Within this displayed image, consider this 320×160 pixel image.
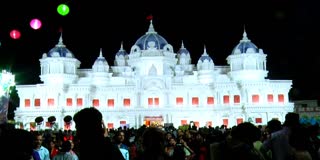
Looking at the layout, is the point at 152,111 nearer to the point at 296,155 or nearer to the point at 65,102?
the point at 65,102

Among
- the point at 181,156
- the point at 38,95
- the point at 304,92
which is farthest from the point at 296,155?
the point at 304,92

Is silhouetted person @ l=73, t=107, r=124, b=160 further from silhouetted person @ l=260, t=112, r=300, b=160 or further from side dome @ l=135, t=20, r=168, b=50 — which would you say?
side dome @ l=135, t=20, r=168, b=50

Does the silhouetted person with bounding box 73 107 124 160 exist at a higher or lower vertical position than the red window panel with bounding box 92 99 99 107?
lower

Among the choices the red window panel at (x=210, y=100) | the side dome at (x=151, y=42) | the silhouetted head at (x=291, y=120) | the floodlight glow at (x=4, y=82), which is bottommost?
the silhouetted head at (x=291, y=120)

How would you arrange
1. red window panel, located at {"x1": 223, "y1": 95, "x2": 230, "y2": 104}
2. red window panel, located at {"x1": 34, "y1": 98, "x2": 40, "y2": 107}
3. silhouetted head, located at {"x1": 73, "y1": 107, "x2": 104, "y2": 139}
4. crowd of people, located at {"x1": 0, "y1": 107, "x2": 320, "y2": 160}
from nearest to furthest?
crowd of people, located at {"x1": 0, "y1": 107, "x2": 320, "y2": 160}
silhouetted head, located at {"x1": 73, "y1": 107, "x2": 104, "y2": 139}
red window panel, located at {"x1": 223, "y1": 95, "x2": 230, "y2": 104}
red window panel, located at {"x1": 34, "y1": 98, "x2": 40, "y2": 107}

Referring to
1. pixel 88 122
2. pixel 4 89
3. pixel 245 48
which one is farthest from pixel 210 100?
pixel 88 122

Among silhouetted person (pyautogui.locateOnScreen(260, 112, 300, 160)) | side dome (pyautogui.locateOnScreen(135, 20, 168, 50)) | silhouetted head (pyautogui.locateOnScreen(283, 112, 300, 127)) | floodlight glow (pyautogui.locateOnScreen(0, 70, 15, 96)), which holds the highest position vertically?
side dome (pyautogui.locateOnScreen(135, 20, 168, 50))

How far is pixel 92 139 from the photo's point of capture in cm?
471

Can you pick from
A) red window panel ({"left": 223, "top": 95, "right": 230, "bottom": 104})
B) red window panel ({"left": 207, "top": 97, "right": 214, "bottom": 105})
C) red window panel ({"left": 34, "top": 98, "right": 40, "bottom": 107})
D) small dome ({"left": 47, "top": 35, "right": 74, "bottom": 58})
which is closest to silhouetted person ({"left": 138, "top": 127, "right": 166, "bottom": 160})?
red window panel ({"left": 223, "top": 95, "right": 230, "bottom": 104})

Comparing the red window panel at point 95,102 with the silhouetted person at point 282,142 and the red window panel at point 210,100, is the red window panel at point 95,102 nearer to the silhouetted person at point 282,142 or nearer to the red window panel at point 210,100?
the red window panel at point 210,100

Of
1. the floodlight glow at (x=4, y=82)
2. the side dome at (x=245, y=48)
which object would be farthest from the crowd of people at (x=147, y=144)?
the side dome at (x=245, y=48)

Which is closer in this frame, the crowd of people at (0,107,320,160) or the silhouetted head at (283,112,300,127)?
the crowd of people at (0,107,320,160)

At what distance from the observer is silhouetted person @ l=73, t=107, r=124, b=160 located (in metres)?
4.61

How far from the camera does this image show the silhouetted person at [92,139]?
461 centimetres
